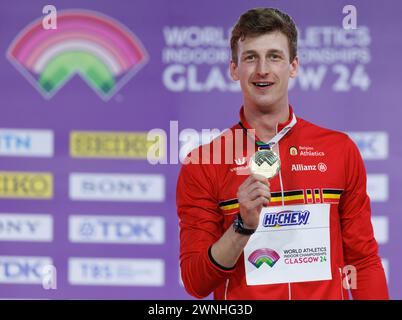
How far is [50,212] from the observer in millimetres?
3758

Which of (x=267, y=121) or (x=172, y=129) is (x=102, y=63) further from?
(x=267, y=121)

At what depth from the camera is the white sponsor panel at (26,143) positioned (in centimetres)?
372

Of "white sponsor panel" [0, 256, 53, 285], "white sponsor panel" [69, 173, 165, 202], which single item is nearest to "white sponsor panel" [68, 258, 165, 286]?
"white sponsor panel" [0, 256, 53, 285]

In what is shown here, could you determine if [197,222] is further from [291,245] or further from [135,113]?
[135,113]

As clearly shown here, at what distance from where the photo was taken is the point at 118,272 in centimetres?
372

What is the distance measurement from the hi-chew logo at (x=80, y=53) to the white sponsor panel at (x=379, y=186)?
4.19ft

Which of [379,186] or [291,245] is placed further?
[379,186]

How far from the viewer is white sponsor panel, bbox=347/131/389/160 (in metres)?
3.63

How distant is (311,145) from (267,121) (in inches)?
5.0

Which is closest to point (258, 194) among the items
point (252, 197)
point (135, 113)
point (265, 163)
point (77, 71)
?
point (252, 197)

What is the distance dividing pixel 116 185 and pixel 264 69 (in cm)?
205

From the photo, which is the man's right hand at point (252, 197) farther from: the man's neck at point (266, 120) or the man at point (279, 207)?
the man's neck at point (266, 120)

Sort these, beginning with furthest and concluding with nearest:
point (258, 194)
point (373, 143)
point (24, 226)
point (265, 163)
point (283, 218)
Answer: point (24, 226), point (373, 143), point (283, 218), point (265, 163), point (258, 194)

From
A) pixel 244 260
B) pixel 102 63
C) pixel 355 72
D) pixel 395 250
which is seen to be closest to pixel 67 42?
pixel 102 63
